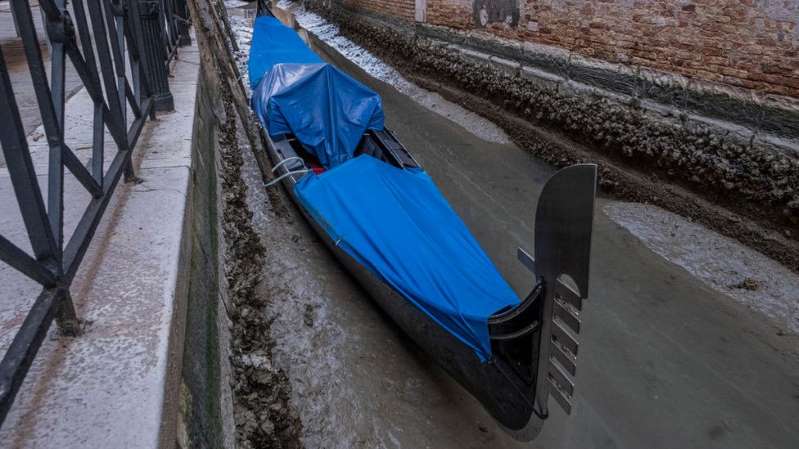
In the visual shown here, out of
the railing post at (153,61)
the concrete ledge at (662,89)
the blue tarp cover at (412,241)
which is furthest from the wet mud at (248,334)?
the concrete ledge at (662,89)

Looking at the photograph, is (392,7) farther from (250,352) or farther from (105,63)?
(250,352)

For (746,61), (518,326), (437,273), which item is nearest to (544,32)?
(746,61)

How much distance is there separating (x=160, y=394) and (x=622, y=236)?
10.8 ft

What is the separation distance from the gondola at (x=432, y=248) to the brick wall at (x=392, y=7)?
4.01 m

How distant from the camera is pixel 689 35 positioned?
3719 millimetres

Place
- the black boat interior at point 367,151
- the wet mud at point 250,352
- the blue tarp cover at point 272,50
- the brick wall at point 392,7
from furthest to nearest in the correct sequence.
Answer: the brick wall at point 392,7
the blue tarp cover at point 272,50
the black boat interior at point 367,151
the wet mud at point 250,352

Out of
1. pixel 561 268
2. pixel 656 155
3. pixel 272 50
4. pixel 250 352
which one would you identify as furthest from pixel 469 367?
pixel 272 50

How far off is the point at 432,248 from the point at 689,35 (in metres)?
2.66

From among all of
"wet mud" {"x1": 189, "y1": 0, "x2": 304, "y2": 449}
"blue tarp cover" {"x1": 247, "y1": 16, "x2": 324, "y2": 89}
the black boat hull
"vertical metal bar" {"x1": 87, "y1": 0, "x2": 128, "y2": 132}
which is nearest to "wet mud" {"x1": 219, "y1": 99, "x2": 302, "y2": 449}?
"wet mud" {"x1": 189, "y1": 0, "x2": 304, "y2": 449}

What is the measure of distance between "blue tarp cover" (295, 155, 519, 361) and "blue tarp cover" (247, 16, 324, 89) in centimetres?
215

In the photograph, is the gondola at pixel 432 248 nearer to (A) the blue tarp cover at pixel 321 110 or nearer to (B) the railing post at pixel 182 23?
(A) the blue tarp cover at pixel 321 110

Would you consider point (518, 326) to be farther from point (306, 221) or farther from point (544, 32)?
point (544, 32)

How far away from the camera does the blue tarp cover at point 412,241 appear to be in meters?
2.16

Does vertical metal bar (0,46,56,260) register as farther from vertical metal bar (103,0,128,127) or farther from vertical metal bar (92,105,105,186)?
vertical metal bar (103,0,128,127)
